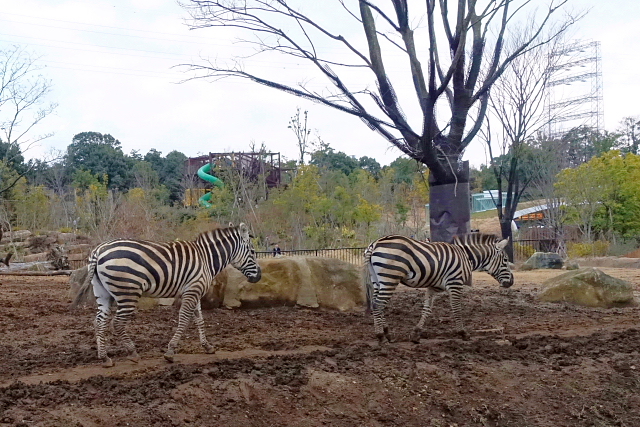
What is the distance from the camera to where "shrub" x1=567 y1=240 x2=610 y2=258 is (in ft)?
91.3

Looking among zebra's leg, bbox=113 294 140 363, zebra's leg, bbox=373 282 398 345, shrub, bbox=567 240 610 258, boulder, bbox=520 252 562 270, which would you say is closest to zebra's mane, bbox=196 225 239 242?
zebra's leg, bbox=113 294 140 363

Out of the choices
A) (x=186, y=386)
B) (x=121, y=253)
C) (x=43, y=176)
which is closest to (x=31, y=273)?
(x=121, y=253)

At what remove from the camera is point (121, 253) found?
7.00 metres

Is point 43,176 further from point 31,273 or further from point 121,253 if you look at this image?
point 121,253

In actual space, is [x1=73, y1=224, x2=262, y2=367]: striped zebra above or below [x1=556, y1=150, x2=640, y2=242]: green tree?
below

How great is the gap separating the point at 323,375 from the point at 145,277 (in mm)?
2272

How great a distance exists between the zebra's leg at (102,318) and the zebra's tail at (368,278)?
11.1 ft

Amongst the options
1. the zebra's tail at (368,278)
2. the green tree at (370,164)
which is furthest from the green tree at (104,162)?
the zebra's tail at (368,278)

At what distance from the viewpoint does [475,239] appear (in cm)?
980

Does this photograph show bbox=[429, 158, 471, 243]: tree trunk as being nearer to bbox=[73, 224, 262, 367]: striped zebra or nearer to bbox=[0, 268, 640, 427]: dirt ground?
bbox=[0, 268, 640, 427]: dirt ground

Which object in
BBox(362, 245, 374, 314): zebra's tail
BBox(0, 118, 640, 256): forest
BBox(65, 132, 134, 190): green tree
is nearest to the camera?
BBox(362, 245, 374, 314): zebra's tail

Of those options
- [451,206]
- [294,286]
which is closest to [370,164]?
[451,206]

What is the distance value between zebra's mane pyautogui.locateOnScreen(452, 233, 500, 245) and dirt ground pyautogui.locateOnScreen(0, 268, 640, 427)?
51.5 inches

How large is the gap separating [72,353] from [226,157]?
2507 centimetres
